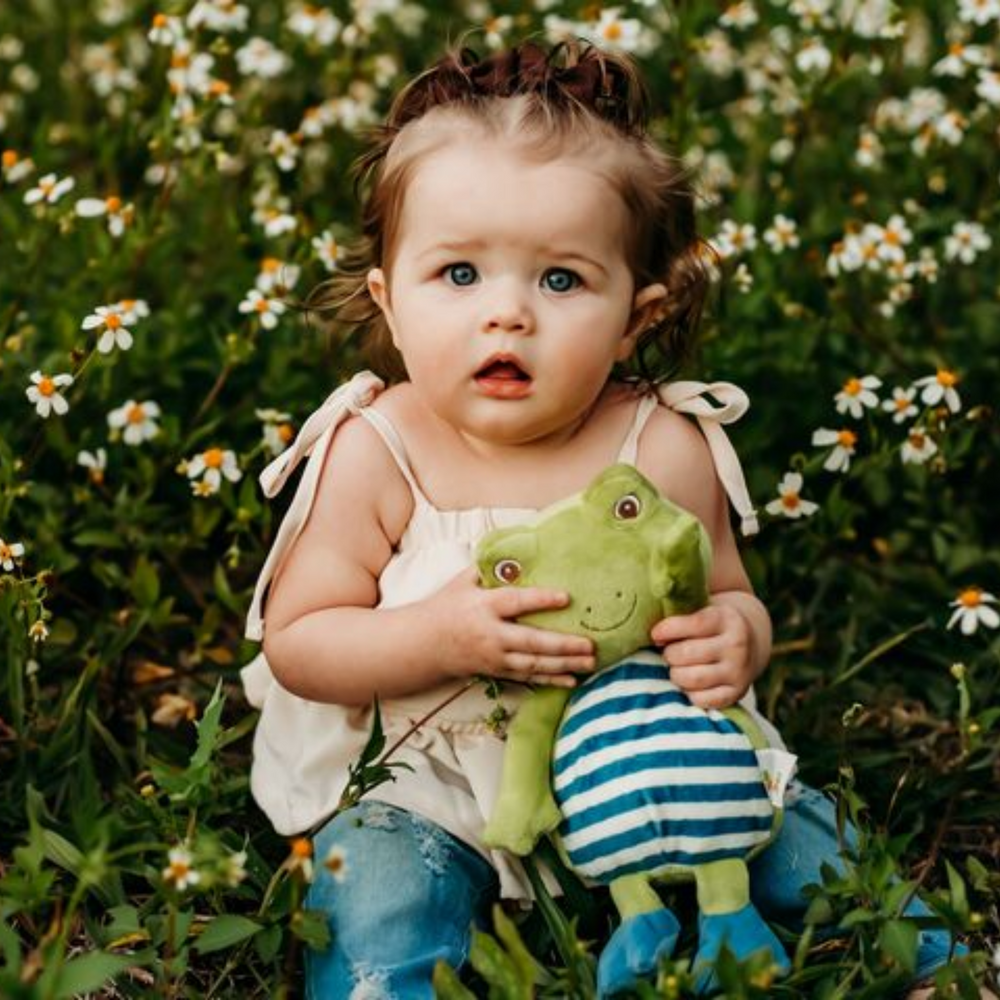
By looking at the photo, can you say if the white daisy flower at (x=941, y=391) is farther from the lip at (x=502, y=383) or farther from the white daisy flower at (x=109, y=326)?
the white daisy flower at (x=109, y=326)

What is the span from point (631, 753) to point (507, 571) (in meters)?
0.23

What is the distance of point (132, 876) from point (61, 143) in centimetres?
213

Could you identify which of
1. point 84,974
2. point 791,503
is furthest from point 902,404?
point 84,974

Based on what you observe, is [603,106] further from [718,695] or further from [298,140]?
[298,140]

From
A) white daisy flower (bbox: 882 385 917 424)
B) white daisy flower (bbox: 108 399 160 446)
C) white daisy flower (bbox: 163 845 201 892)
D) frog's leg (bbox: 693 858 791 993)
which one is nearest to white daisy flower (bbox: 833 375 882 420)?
white daisy flower (bbox: 882 385 917 424)

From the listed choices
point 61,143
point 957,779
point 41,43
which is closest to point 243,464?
point 957,779

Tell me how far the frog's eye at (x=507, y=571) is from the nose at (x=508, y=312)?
9.8 inches

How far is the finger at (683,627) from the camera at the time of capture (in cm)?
198

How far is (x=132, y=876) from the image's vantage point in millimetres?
2236

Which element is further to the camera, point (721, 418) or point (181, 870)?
point (721, 418)

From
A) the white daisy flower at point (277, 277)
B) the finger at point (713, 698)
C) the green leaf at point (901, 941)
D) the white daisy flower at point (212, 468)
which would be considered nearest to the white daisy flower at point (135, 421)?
the white daisy flower at point (212, 468)

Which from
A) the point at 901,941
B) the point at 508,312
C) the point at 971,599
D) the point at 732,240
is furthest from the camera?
the point at 732,240

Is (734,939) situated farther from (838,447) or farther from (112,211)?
(112,211)

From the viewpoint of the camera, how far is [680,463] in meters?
2.21
